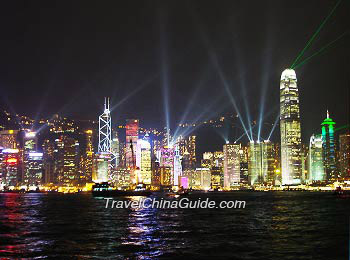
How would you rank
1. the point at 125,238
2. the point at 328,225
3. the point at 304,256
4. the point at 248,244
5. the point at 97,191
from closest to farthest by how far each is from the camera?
the point at 304,256
the point at 248,244
the point at 125,238
the point at 328,225
the point at 97,191

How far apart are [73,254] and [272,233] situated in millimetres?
21158

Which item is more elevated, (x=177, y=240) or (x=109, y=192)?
(x=109, y=192)

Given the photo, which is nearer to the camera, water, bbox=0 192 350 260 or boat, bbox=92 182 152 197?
water, bbox=0 192 350 260

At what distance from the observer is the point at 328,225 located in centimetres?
5919

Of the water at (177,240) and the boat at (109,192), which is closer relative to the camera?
the water at (177,240)

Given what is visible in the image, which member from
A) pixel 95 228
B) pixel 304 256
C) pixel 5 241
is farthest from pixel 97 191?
pixel 304 256

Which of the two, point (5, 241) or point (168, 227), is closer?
point (5, 241)

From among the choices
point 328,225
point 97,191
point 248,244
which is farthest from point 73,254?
point 97,191

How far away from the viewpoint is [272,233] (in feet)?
161

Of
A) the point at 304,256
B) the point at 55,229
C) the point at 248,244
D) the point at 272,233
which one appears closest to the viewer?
the point at 304,256

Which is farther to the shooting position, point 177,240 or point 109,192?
point 109,192

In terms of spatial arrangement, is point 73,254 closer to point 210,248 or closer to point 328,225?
point 210,248

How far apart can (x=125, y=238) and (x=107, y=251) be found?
27.3 feet

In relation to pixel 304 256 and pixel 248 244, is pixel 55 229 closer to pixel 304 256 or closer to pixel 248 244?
pixel 248 244
